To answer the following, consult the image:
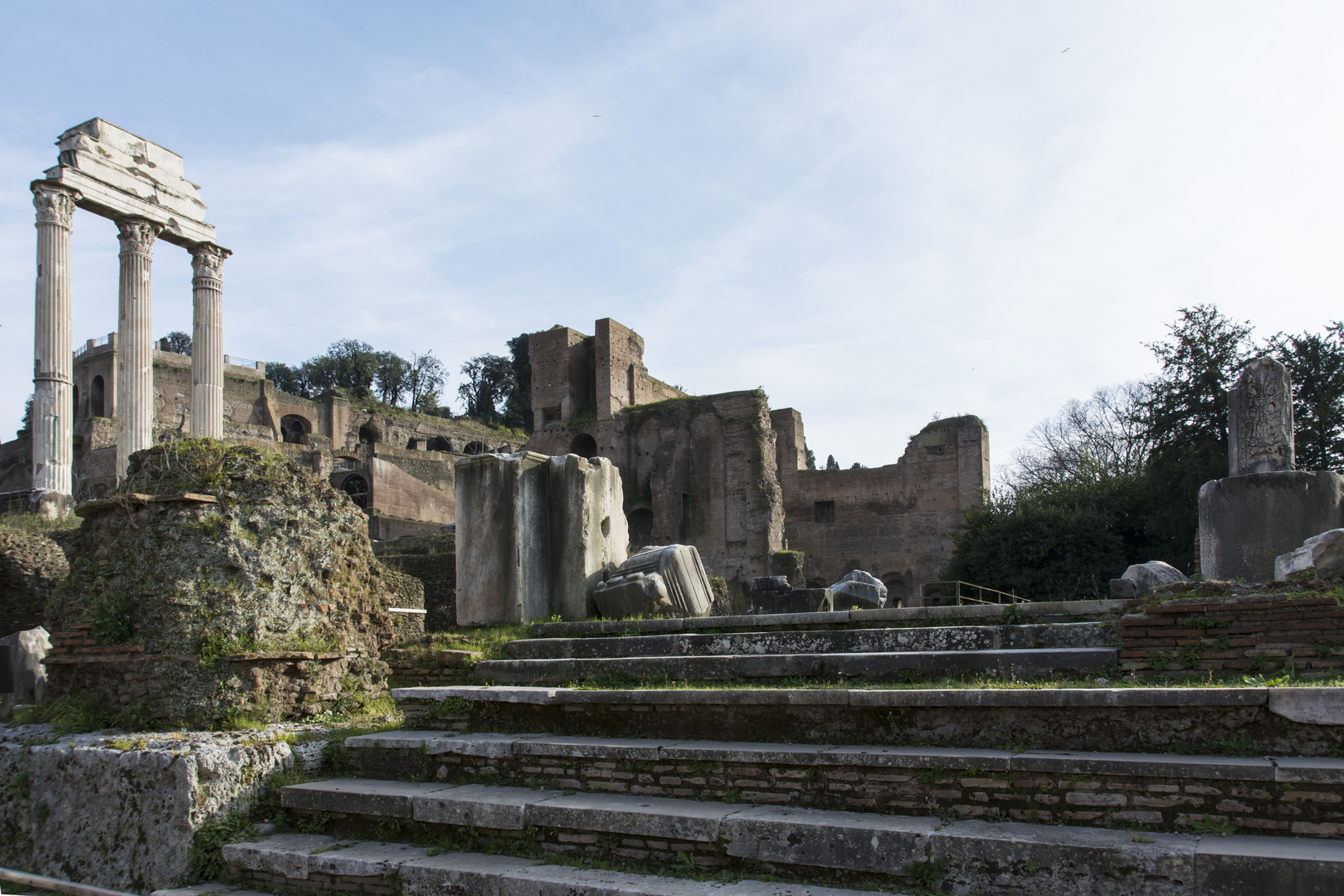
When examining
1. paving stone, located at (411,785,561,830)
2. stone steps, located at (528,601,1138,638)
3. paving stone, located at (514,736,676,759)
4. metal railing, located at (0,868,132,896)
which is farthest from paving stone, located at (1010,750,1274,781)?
metal railing, located at (0,868,132,896)

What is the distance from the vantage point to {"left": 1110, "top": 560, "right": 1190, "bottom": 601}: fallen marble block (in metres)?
8.48

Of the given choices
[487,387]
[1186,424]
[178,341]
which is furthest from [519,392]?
[1186,424]

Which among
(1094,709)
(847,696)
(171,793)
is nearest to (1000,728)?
(1094,709)

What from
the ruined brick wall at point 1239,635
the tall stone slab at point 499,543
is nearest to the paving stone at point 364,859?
the tall stone slab at point 499,543

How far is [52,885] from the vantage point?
4.47 m

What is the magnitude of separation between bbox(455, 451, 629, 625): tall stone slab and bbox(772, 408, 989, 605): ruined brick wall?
26925 millimetres

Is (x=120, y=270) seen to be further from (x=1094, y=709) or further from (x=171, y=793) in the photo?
(x=1094, y=709)

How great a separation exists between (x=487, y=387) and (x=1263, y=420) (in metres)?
54.5

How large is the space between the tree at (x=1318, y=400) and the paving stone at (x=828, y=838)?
65.4ft

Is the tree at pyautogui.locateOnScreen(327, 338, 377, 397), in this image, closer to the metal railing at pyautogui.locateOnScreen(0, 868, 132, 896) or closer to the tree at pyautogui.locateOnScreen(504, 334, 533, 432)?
the tree at pyautogui.locateOnScreen(504, 334, 533, 432)

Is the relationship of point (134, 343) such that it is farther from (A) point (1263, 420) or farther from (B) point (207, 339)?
(A) point (1263, 420)

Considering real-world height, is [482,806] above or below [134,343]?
below

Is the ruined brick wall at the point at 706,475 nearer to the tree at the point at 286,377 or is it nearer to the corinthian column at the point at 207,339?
the corinthian column at the point at 207,339

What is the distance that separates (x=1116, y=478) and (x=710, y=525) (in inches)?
532
